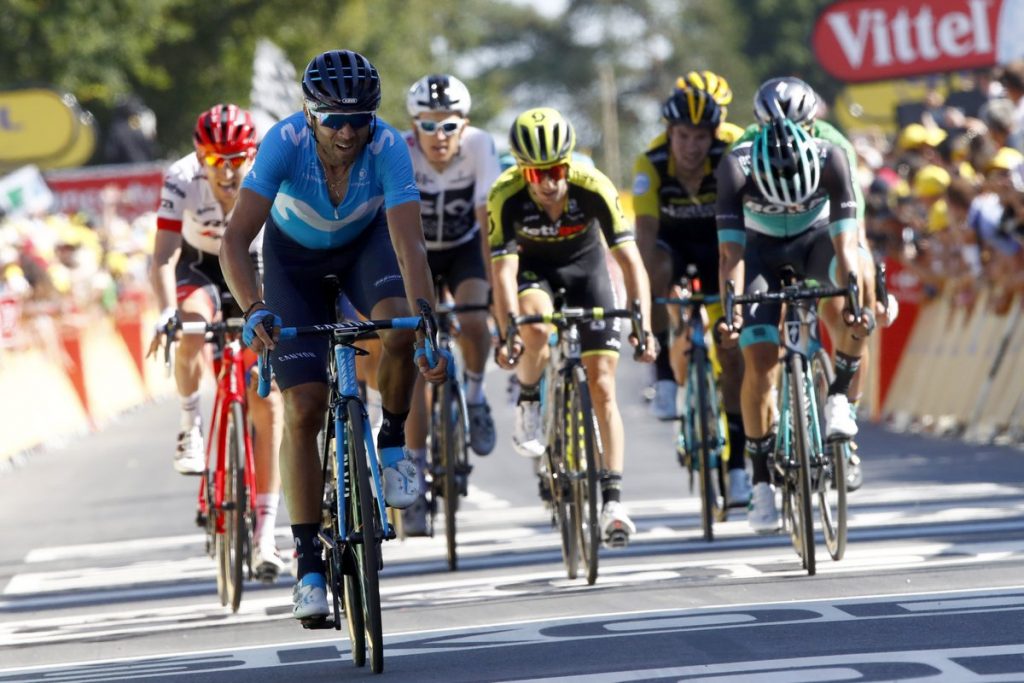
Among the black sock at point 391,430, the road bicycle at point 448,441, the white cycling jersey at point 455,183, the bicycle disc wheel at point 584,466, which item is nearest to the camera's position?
the black sock at point 391,430

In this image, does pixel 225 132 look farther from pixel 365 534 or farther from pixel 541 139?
pixel 365 534

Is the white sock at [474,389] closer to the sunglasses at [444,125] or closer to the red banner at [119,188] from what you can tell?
the sunglasses at [444,125]

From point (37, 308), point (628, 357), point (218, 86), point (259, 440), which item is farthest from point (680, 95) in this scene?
point (218, 86)

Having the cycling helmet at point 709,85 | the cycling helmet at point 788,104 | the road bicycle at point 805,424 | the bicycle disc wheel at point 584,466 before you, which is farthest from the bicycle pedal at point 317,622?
the cycling helmet at point 709,85

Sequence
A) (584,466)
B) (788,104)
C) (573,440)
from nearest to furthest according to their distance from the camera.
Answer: (584,466), (573,440), (788,104)

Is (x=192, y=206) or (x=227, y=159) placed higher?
(x=227, y=159)

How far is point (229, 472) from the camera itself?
1082 centimetres

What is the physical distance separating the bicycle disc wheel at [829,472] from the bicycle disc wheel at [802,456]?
0.39ft

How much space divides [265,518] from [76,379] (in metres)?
16.4

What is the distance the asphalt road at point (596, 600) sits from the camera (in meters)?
8.26

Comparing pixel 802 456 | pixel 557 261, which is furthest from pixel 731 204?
pixel 802 456

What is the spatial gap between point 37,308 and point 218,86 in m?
40.6

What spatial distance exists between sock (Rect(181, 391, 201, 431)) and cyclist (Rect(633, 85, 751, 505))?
2.69 metres

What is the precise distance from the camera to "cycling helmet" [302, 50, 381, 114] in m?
8.41
